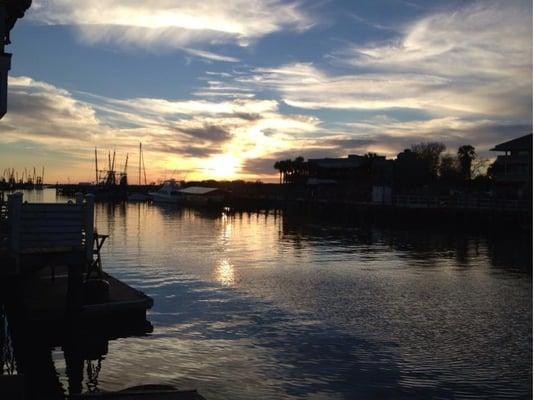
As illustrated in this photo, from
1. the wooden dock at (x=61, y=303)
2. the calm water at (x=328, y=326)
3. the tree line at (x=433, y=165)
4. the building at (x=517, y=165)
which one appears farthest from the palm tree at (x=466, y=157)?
the wooden dock at (x=61, y=303)

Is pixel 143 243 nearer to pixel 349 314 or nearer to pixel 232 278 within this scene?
pixel 232 278

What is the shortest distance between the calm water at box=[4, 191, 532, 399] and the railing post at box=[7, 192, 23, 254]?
11.9 feet

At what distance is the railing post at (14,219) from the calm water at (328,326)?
3.61m

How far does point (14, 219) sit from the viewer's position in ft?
44.0

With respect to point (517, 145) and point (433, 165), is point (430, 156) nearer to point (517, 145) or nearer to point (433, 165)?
point (433, 165)

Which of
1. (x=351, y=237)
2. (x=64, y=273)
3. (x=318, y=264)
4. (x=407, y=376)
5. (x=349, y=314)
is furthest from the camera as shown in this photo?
(x=351, y=237)

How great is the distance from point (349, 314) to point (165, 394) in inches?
492

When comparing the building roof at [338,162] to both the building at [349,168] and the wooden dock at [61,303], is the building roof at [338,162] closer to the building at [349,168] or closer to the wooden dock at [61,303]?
the building at [349,168]

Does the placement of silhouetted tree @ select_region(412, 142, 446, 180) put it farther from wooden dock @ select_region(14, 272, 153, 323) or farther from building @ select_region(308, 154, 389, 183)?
wooden dock @ select_region(14, 272, 153, 323)

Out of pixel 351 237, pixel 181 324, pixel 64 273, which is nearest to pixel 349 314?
pixel 181 324

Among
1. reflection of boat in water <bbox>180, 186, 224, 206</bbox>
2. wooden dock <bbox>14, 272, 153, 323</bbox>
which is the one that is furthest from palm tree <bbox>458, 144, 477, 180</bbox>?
wooden dock <bbox>14, 272, 153, 323</bbox>

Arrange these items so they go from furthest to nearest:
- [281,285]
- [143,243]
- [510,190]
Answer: [510,190] → [143,243] → [281,285]

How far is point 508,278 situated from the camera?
30.4 metres

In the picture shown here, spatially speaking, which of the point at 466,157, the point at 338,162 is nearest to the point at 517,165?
the point at 466,157
